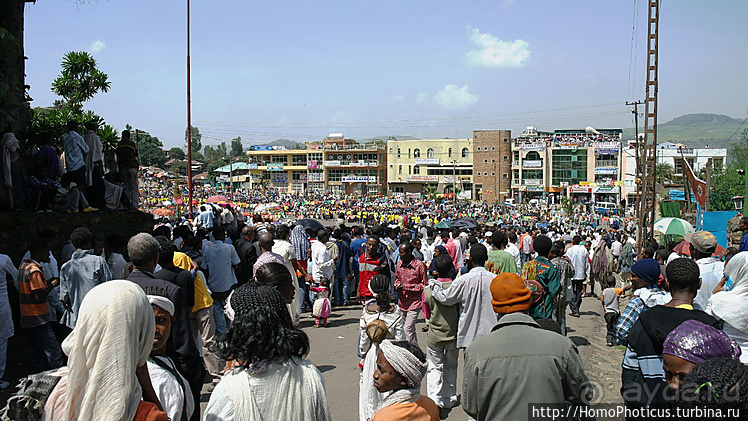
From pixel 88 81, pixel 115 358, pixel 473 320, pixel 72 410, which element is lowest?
pixel 473 320

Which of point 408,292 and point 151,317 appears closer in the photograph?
point 151,317

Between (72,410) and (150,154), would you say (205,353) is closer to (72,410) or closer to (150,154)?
(72,410)

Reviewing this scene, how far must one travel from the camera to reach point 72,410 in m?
2.04

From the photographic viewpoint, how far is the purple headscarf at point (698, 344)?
2350mm

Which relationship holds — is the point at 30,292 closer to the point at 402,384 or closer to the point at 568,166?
the point at 402,384

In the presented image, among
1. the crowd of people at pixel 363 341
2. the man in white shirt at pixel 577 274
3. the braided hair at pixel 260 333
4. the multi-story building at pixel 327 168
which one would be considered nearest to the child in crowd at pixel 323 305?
the crowd of people at pixel 363 341

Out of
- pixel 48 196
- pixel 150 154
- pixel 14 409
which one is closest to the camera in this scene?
pixel 14 409

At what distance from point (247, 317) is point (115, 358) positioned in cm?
56

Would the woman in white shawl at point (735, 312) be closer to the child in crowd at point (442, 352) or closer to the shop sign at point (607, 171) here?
the child in crowd at point (442, 352)

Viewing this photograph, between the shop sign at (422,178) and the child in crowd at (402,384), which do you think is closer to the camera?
the child in crowd at (402,384)

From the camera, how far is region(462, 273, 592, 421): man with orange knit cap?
2646mm

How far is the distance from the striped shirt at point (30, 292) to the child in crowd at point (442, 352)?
387cm

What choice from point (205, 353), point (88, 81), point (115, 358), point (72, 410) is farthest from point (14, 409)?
point (88, 81)

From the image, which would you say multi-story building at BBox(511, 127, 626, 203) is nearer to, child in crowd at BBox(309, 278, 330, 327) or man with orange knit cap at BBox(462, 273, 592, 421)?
child in crowd at BBox(309, 278, 330, 327)
